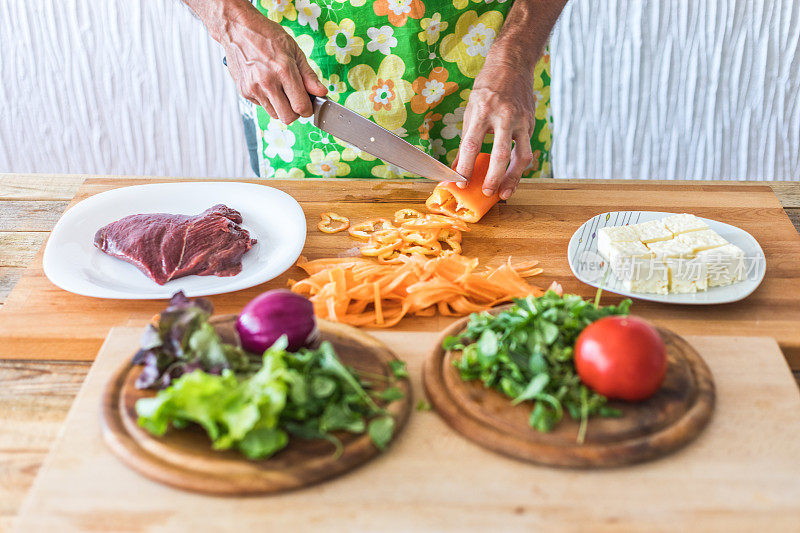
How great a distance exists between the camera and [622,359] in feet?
3.92

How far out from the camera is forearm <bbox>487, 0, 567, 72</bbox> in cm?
223

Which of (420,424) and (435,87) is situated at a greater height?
(435,87)

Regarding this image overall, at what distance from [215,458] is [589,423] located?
25.2 inches

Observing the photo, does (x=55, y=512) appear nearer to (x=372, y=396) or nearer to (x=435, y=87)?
(x=372, y=396)

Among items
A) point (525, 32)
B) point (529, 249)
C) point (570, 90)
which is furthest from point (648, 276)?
point (570, 90)

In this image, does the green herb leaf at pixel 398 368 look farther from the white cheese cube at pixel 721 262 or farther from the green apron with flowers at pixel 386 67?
the green apron with flowers at pixel 386 67

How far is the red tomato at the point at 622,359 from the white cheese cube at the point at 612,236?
1.82ft

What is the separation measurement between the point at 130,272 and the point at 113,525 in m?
0.88

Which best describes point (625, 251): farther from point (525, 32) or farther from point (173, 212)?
point (173, 212)

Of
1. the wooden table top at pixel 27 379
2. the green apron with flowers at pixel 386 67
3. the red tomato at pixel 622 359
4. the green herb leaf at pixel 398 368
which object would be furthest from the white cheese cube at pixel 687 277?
the green apron with flowers at pixel 386 67

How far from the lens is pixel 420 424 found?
126 centimetres

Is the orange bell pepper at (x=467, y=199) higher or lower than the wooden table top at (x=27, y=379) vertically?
higher

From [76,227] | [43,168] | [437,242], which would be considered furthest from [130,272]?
[43,168]

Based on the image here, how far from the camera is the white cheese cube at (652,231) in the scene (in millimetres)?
1783
